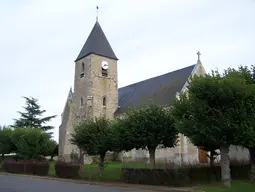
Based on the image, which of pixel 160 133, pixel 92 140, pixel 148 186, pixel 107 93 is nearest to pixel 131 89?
pixel 107 93

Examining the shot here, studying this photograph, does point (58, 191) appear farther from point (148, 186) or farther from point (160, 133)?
point (160, 133)

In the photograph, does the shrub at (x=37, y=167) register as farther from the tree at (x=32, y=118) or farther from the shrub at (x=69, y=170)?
the tree at (x=32, y=118)

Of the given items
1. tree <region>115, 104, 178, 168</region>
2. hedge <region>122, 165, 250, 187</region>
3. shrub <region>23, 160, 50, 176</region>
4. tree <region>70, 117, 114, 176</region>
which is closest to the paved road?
hedge <region>122, 165, 250, 187</region>

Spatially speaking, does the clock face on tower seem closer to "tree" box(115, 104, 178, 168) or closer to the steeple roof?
the steeple roof

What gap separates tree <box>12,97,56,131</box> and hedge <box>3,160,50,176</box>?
63.7ft

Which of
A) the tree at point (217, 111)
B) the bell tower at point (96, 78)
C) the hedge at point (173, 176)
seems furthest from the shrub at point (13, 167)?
the tree at point (217, 111)

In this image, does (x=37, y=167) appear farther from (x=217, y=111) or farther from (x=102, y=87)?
(x=217, y=111)

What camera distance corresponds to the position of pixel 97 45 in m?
35.0

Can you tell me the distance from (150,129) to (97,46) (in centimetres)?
2040

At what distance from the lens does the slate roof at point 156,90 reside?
29016 mm

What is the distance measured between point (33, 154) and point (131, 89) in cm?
1554

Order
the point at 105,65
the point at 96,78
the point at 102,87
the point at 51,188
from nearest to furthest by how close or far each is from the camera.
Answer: the point at 51,188 < the point at 96,78 < the point at 102,87 < the point at 105,65

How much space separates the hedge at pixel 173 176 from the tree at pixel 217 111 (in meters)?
1.31

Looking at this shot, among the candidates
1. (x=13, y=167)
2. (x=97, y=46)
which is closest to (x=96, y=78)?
(x=97, y=46)
